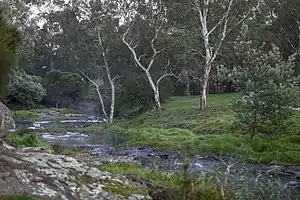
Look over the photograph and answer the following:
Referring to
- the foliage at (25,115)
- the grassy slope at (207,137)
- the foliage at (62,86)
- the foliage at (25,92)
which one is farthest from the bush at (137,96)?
the foliage at (62,86)

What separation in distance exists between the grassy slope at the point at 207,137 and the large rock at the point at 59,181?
4.57 metres

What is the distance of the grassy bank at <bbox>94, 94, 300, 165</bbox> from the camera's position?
21.0 metres

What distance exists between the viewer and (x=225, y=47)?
145ft

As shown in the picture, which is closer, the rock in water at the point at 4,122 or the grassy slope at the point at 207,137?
the rock in water at the point at 4,122

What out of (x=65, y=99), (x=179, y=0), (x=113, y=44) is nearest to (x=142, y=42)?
(x=113, y=44)

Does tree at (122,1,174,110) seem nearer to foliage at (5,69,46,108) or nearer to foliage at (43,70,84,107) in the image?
foliage at (5,69,46,108)

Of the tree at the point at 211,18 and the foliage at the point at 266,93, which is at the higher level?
the tree at the point at 211,18

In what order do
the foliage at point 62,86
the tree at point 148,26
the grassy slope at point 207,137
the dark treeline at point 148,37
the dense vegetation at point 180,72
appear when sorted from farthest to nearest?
the foliage at point 62,86 → the tree at point 148,26 → the dark treeline at point 148,37 → the dense vegetation at point 180,72 → the grassy slope at point 207,137

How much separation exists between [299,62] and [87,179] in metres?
39.6

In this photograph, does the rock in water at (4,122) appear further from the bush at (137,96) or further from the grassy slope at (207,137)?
the bush at (137,96)

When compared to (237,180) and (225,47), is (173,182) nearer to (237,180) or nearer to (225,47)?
(237,180)

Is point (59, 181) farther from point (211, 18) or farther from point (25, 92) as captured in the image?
point (25, 92)

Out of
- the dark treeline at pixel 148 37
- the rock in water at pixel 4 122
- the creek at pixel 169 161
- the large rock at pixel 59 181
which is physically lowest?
the creek at pixel 169 161

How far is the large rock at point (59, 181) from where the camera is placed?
6867mm
